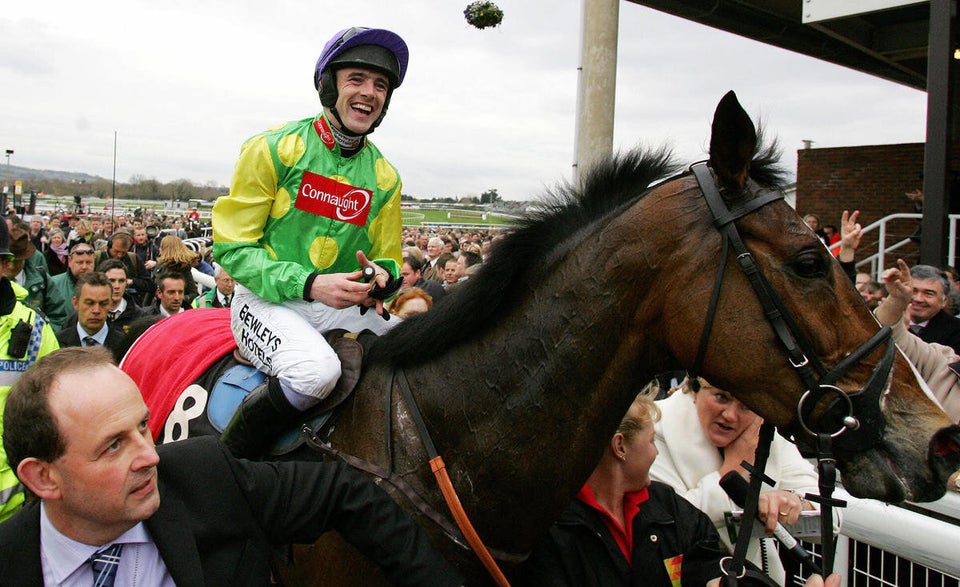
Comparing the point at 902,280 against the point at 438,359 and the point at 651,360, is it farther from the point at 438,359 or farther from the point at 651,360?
the point at 438,359

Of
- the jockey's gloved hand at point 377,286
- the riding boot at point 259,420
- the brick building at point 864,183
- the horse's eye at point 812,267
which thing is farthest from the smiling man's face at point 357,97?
the brick building at point 864,183

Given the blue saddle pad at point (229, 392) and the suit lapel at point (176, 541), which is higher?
the blue saddle pad at point (229, 392)

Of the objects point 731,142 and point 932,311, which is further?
point 932,311

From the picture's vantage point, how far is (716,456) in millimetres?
2713

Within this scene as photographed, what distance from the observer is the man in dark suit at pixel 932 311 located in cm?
505

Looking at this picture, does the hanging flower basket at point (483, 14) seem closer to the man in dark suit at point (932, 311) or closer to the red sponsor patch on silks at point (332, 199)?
the red sponsor patch on silks at point (332, 199)

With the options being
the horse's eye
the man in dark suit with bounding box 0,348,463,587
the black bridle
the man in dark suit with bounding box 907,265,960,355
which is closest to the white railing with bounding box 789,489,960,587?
the black bridle

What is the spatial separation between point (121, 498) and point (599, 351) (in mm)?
1191

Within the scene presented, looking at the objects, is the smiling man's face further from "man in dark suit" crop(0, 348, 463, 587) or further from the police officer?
the police officer

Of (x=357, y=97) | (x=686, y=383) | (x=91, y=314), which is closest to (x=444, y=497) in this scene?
(x=357, y=97)

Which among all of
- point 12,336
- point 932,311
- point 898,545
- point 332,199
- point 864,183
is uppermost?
point 864,183

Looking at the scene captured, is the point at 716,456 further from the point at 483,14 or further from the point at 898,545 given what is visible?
the point at 483,14

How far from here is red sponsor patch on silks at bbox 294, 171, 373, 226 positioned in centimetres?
249

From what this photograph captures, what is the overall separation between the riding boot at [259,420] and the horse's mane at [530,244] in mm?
404
